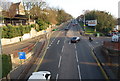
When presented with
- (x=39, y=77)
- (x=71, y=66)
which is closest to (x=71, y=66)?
(x=71, y=66)

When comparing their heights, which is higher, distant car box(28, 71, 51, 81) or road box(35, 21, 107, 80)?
distant car box(28, 71, 51, 81)

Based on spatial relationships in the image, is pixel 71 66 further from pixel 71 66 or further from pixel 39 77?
pixel 39 77

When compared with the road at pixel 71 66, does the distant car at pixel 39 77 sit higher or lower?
higher

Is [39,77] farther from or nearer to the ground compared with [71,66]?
farther from the ground

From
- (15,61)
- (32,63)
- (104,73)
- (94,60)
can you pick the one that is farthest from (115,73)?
(15,61)

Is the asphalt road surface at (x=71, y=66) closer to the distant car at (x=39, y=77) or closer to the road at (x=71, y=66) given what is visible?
the road at (x=71, y=66)

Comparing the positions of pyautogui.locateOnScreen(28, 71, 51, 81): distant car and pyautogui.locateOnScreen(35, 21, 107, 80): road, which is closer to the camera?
pyautogui.locateOnScreen(28, 71, 51, 81): distant car

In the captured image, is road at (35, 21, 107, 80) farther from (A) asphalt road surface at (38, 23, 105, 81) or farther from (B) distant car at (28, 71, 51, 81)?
(B) distant car at (28, 71, 51, 81)

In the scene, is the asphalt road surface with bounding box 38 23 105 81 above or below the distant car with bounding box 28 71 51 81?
below

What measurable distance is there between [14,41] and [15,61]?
1476 centimetres

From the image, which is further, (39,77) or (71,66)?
(71,66)

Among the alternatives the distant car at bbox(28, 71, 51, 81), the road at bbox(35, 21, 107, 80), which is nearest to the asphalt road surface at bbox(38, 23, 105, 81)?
the road at bbox(35, 21, 107, 80)

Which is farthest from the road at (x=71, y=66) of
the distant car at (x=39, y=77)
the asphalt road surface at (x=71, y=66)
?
the distant car at (x=39, y=77)

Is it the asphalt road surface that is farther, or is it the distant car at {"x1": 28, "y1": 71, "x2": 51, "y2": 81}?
the asphalt road surface
